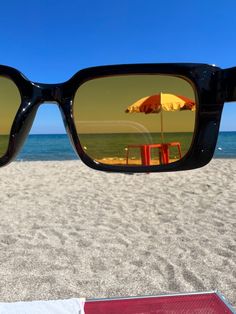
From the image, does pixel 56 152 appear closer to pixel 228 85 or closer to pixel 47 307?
pixel 47 307

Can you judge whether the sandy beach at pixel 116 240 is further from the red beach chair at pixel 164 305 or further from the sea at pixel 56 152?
the sea at pixel 56 152

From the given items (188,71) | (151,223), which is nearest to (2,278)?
(151,223)

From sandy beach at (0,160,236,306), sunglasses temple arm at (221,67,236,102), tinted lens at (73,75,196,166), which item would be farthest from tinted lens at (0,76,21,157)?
sandy beach at (0,160,236,306)

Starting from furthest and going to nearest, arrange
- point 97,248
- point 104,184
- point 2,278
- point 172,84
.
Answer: point 104,184 → point 97,248 → point 2,278 → point 172,84

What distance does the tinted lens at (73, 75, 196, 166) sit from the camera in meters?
0.70

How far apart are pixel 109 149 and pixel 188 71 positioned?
335 mm

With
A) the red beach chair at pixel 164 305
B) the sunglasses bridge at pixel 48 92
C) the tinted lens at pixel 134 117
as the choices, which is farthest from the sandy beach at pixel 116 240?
the sunglasses bridge at pixel 48 92

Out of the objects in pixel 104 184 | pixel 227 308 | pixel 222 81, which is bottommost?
pixel 104 184

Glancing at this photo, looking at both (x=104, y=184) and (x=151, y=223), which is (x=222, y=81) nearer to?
(x=151, y=223)

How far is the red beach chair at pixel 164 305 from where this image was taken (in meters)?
1.00

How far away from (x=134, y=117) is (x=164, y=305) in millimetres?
567

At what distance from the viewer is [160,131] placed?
33.2 inches

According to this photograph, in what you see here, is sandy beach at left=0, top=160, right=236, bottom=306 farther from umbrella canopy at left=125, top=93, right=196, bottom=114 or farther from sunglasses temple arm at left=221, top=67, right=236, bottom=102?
sunglasses temple arm at left=221, top=67, right=236, bottom=102

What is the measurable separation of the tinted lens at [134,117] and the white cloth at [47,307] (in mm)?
473
